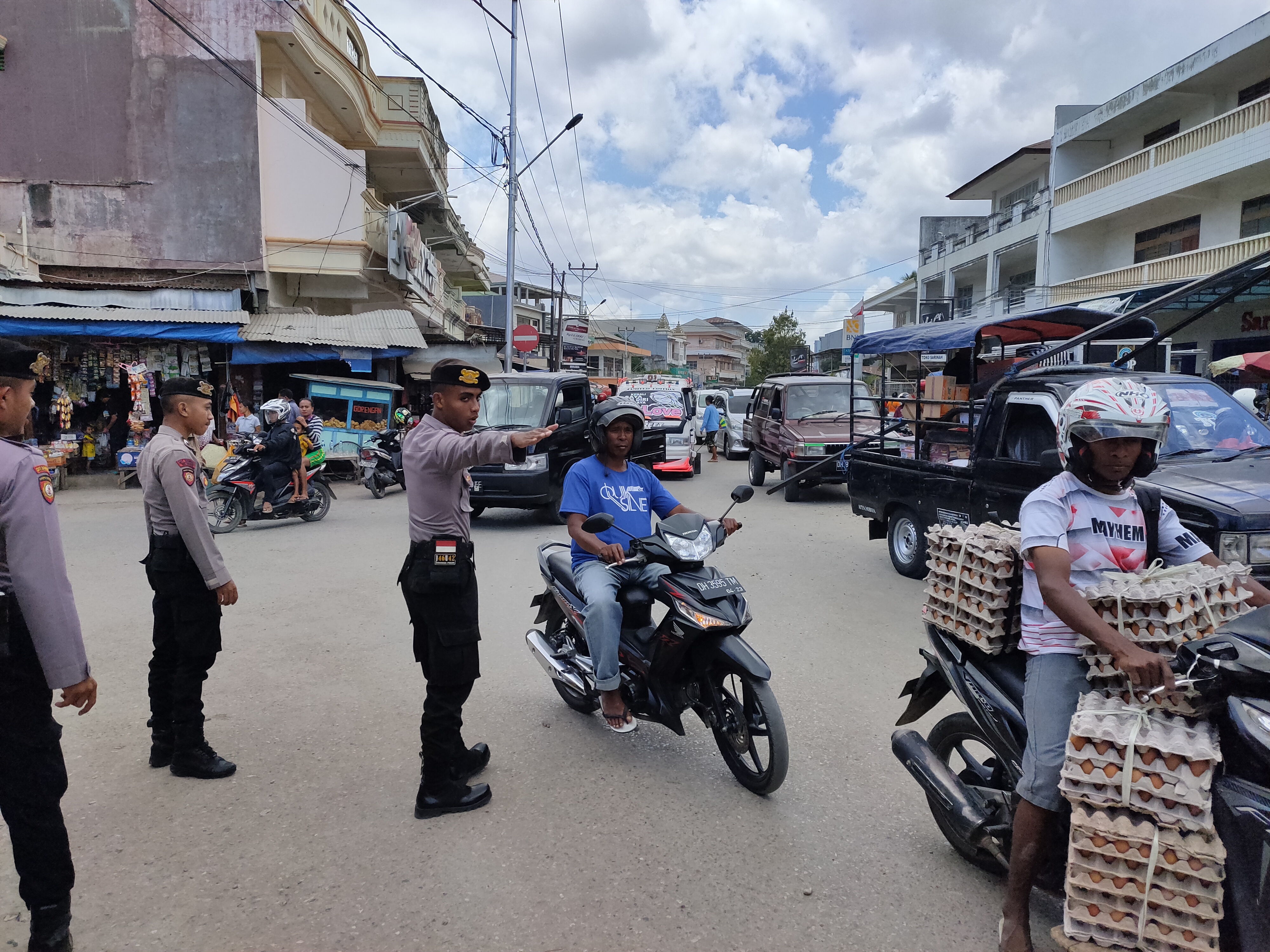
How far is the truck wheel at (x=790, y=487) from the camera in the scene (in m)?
13.5

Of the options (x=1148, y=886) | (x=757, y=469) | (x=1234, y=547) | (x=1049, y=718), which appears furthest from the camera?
(x=757, y=469)

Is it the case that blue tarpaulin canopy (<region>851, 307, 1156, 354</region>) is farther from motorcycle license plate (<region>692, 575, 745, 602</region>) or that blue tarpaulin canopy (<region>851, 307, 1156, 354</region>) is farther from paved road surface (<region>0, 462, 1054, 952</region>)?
motorcycle license plate (<region>692, 575, 745, 602</region>)

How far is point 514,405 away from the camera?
12.2 metres

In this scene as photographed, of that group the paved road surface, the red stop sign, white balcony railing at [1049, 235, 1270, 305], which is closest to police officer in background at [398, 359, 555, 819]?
the paved road surface

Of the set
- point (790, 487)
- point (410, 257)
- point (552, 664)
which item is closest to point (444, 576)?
point (552, 664)

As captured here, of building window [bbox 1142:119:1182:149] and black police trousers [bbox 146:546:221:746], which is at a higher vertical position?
building window [bbox 1142:119:1182:149]

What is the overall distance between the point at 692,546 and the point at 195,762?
2.47 meters

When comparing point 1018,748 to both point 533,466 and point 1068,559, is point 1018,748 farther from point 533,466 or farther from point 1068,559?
point 533,466

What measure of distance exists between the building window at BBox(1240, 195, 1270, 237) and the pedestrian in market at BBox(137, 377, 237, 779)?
21.6 m

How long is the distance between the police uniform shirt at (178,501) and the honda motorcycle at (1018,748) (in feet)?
9.95

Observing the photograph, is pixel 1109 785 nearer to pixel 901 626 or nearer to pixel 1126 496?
pixel 1126 496

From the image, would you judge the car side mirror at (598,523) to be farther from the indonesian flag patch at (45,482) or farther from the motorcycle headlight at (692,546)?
the indonesian flag patch at (45,482)

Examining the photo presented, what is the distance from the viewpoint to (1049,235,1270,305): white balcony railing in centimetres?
1727

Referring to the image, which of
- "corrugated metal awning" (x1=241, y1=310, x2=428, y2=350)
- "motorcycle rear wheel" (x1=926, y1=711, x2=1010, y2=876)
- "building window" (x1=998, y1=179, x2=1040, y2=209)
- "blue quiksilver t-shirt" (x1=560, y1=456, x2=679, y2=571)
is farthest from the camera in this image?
"building window" (x1=998, y1=179, x2=1040, y2=209)
